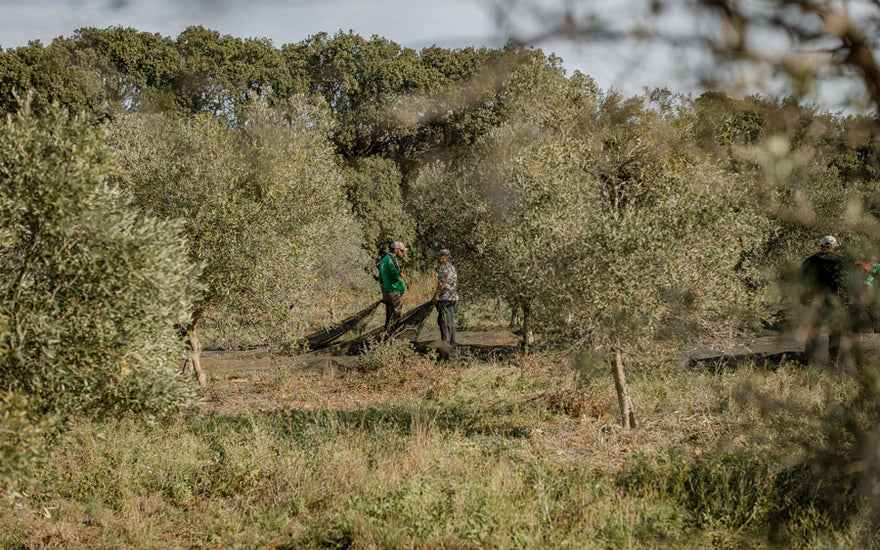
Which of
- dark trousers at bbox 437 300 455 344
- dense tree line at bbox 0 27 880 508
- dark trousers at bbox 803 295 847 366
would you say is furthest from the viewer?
dark trousers at bbox 437 300 455 344

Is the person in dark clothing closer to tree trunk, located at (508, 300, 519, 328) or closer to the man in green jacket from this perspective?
tree trunk, located at (508, 300, 519, 328)

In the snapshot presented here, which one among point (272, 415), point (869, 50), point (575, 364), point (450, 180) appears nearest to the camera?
point (869, 50)

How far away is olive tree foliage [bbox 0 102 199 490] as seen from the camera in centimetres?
509

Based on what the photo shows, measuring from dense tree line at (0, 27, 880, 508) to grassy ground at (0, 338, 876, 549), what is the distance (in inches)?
37.6

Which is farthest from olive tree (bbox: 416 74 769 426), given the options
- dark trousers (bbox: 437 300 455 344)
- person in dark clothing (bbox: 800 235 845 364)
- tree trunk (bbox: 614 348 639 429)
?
dark trousers (bbox: 437 300 455 344)

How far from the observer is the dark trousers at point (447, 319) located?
1484 cm

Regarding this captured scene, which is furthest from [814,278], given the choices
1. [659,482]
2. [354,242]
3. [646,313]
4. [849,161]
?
[354,242]

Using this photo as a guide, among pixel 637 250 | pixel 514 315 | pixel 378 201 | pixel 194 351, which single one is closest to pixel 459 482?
pixel 637 250

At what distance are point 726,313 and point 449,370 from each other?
610 cm

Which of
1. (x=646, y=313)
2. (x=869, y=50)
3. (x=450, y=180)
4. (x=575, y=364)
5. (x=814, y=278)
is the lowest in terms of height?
(x=575, y=364)

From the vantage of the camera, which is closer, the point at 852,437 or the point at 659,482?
the point at 852,437

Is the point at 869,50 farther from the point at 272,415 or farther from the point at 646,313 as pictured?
the point at 272,415

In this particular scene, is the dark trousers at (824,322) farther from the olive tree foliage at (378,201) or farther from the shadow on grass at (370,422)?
the olive tree foliage at (378,201)

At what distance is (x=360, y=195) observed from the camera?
3148 cm
